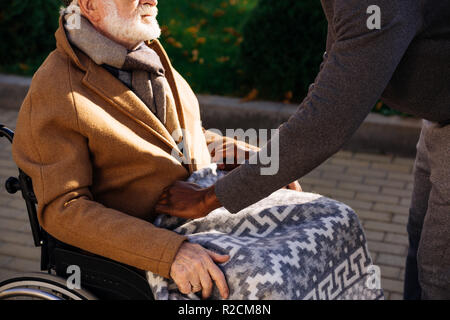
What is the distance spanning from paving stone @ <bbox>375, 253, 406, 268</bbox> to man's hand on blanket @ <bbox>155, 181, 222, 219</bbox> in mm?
1967

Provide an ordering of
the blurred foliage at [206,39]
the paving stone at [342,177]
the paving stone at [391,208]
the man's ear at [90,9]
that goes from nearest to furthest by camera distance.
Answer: the man's ear at [90,9] → the paving stone at [391,208] → the paving stone at [342,177] → the blurred foliage at [206,39]

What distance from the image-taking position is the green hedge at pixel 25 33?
6.80 metres

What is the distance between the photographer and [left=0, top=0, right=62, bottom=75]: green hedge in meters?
6.80

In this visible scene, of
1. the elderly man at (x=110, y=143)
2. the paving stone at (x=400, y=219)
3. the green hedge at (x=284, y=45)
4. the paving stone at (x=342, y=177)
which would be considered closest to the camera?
the elderly man at (x=110, y=143)

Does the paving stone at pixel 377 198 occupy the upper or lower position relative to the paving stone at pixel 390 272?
upper

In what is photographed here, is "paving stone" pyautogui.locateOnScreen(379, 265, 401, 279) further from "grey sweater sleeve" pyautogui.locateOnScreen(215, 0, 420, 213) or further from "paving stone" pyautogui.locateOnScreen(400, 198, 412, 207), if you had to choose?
"grey sweater sleeve" pyautogui.locateOnScreen(215, 0, 420, 213)

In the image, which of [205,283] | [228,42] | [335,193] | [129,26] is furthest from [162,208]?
[228,42]

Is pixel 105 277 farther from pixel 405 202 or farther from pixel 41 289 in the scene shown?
pixel 405 202

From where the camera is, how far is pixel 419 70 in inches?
85.9

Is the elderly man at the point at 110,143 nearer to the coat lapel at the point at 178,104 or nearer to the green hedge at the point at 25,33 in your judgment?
the coat lapel at the point at 178,104

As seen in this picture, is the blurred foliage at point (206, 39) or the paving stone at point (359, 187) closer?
the paving stone at point (359, 187)

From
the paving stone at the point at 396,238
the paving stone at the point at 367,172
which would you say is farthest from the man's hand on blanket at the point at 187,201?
the paving stone at the point at 367,172

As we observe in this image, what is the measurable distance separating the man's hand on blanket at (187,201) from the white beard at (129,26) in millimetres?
602
